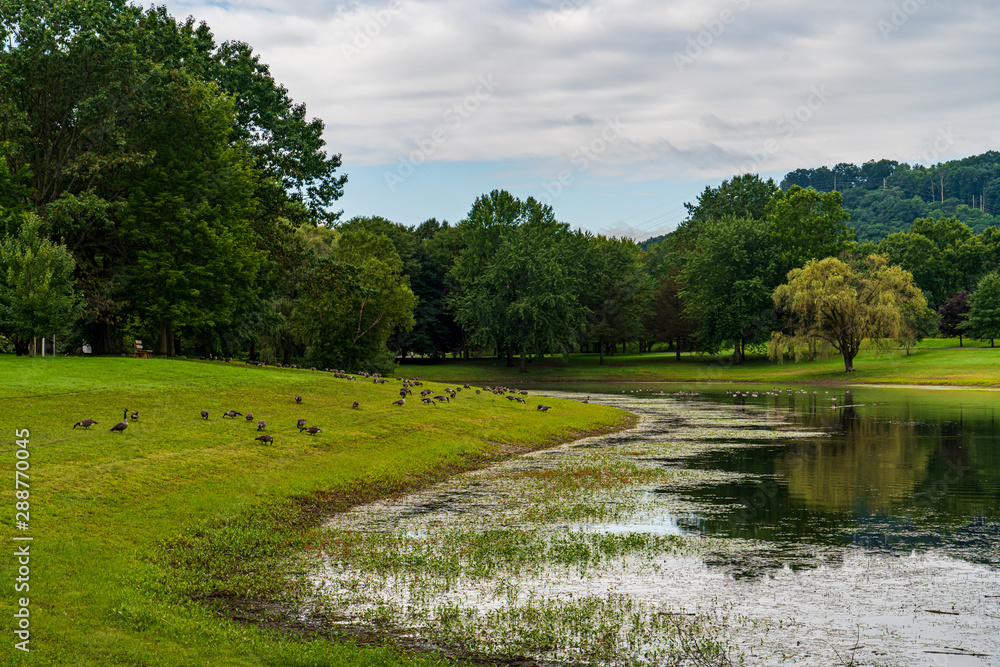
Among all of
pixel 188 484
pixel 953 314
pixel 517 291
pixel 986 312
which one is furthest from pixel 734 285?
pixel 188 484

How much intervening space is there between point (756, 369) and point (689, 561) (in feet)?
293

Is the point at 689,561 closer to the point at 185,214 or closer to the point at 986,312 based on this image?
the point at 185,214

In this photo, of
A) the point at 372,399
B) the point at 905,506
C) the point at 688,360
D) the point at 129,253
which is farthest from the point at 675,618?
the point at 688,360

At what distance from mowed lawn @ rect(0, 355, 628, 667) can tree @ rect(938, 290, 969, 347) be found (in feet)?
317

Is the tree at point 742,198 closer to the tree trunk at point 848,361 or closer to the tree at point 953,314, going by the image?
the tree at point 953,314

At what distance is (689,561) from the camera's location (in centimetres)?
1683

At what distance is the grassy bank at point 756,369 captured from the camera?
85.3 metres

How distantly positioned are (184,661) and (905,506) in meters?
19.1

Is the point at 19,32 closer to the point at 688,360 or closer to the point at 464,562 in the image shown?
the point at 464,562

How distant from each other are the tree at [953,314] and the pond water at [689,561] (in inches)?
3846

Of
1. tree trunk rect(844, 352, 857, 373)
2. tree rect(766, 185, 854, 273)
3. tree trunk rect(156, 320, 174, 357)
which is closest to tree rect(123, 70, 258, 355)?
tree trunk rect(156, 320, 174, 357)

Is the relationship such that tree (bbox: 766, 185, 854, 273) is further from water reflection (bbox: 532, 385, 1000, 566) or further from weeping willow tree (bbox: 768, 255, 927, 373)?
water reflection (bbox: 532, 385, 1000, 566)

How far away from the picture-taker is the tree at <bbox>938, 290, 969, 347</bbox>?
119 metres

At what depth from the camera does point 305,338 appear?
75.8 m
